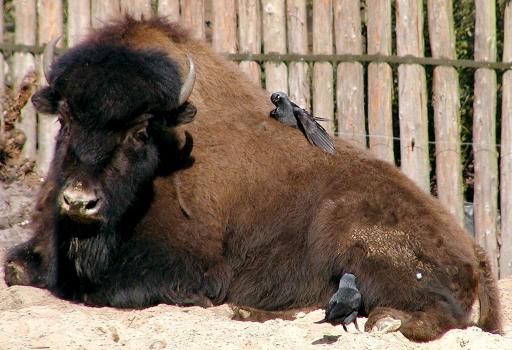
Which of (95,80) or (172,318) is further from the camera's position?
(95,80)

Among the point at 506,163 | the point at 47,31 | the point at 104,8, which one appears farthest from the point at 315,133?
the point at 47,31

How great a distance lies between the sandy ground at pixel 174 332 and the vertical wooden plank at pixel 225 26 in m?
3.63

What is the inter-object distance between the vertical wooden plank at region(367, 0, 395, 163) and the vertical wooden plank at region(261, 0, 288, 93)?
33.2 inches

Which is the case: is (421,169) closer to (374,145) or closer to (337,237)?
(374,145)

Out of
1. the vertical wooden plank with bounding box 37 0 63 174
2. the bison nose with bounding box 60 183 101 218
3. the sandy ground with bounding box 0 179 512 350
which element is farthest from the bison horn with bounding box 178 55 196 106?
the vertical wooden plank with bounding box 37 0 63 174

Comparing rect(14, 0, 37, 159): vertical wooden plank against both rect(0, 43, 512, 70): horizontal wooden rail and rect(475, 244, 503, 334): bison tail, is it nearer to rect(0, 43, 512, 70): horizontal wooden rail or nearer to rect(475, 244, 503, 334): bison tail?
rect(0, 43, 512, 70): horizontal wooden rail

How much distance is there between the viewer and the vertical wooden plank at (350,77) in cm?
1030

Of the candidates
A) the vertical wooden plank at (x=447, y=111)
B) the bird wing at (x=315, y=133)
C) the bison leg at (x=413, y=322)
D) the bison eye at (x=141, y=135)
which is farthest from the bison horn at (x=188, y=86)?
the vertical wooden plank at (x=447, y=111)

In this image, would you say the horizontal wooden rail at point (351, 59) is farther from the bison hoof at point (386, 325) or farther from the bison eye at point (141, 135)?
the bison hoof at point (386, 325)

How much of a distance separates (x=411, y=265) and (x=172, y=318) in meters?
1.82

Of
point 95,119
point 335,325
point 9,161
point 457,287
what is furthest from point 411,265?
point 9,161

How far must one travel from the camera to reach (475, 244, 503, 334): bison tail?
7641 millimetres

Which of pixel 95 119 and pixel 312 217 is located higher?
pixel 95 119

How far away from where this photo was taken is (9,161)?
10711mm
